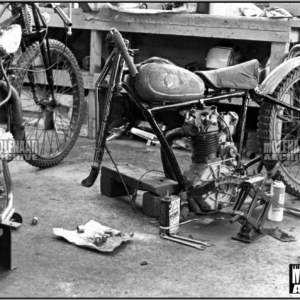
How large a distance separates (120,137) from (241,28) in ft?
5.51

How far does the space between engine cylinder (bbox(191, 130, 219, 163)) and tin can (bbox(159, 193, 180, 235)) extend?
1.22ft

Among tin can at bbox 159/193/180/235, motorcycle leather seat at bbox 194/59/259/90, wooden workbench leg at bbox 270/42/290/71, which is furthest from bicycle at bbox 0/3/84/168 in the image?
wooden workbench leg at bbox 270/42/290/71

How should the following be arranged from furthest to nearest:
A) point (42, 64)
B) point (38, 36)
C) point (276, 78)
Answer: point (42, 64) < point (38, 36) < point (276, 78)

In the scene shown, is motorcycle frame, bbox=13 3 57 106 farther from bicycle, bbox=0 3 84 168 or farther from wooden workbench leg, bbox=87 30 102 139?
wooden workbench leg, bbox=87 30 102 139

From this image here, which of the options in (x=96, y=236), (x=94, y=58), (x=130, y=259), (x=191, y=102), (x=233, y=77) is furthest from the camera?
(x=94, y=58)

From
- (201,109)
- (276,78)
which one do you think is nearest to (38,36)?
(201,109)

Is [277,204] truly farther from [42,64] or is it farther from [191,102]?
[42,64]

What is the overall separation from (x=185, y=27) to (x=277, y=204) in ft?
7.27

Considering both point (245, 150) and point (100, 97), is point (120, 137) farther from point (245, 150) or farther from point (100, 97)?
point (100, 97)

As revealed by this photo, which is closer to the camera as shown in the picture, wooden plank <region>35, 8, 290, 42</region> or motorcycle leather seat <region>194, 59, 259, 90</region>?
motorcycle leather seat <region>194, 59, 259, 90</region>

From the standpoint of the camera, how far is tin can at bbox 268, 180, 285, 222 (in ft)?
10.9

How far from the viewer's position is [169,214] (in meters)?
2.99

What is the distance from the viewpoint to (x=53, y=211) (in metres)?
3.36

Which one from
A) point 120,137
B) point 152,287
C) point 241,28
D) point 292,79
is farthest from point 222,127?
point 120,137
